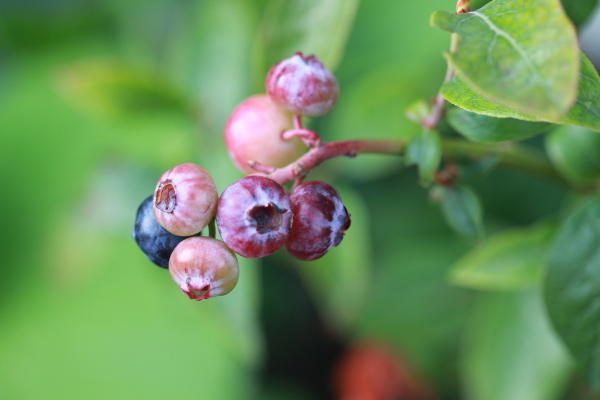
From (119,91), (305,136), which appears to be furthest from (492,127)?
(119,91)

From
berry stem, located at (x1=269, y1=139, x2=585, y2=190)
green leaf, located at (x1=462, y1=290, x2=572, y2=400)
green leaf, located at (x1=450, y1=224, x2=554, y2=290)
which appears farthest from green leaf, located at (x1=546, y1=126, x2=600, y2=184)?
green leaf, located at (x1=462, y1=290, x2=572, y2=400)

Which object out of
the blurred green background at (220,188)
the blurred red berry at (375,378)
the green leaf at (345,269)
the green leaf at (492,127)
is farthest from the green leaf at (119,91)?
the green leaf at (492,127)

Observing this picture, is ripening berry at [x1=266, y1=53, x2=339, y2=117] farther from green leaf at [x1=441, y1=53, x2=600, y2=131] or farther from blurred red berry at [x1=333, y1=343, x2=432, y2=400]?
blurred red berry at [x1=333, y1=343, x2=432, y2=400]

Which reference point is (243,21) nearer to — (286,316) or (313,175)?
(313,175)

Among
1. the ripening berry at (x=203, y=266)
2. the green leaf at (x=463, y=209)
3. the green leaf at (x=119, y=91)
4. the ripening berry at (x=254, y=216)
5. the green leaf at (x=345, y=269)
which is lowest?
the green leaf at (x=345, y=269)

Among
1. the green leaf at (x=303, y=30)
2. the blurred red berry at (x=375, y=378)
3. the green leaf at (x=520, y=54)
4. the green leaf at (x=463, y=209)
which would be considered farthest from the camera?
the blurred red berry at (x=375, y=378)

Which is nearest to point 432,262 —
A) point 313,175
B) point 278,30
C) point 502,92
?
point 313,175

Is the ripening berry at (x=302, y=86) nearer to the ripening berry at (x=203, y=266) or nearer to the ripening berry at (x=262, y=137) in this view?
the ripening berry at (x=262, y=137)

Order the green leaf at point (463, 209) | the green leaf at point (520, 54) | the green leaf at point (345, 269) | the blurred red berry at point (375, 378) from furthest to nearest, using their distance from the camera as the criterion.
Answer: the blurred red berry at point (375, 378), the green leaf at point (345, 269), the green leaf at point (463, 209), the green leaf at point (520, 54)
